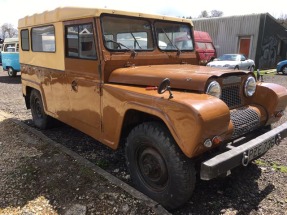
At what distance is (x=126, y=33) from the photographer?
150 inches

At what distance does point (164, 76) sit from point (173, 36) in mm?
1362

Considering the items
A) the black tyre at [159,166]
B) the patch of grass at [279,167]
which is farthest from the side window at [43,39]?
the patch of grass at [279,167]

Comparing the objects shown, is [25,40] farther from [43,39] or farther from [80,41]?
[80,41]

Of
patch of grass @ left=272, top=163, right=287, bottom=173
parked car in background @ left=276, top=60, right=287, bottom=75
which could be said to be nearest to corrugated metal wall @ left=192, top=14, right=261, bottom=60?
parked car in background @ left=276, top=60, right=287, bottom=75

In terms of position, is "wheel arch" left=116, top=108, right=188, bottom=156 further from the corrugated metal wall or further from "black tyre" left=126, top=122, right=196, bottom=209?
the corrugated metal wall

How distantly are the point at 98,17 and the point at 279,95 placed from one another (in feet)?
8.25

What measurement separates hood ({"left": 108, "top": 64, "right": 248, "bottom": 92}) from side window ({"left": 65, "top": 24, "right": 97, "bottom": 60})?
1.54ft

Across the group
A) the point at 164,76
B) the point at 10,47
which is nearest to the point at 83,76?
the point at 164,76

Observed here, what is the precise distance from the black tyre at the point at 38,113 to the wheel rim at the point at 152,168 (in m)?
2.95

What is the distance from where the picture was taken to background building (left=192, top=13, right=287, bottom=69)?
68.4 feet

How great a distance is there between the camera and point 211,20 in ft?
75.8

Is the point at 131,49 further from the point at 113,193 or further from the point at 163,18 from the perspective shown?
the point at 113,193

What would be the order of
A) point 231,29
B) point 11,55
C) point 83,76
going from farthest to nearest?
point 231,29 → point 11,55 → point 83,76

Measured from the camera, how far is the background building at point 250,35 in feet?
68.4
